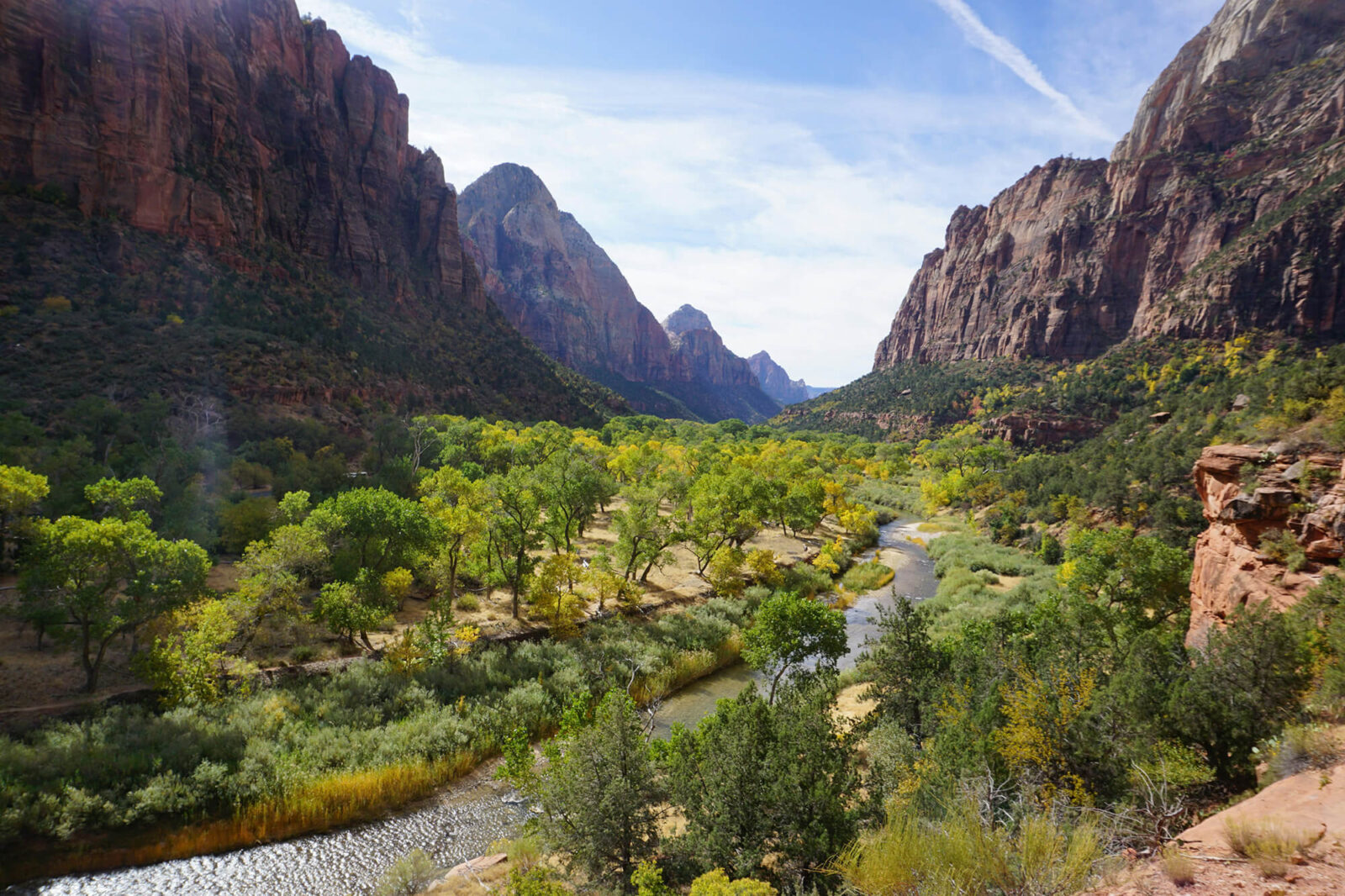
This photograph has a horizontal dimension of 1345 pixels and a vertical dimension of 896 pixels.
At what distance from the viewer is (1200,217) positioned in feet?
340

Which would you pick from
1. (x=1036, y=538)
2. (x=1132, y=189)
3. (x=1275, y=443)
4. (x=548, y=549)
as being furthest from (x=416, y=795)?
(x=1132, y=189)

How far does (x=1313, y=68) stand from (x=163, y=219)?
185 m

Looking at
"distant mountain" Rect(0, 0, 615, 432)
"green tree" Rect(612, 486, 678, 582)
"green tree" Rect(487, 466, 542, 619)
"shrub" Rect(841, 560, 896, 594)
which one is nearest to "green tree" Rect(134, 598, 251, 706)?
"green tree" Rect(487, 466, 542, 619)

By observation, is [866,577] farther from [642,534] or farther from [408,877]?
[408,877]

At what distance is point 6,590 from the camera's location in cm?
2169

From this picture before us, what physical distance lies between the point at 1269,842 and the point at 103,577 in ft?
88.3

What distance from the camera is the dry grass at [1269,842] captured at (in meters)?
5.64

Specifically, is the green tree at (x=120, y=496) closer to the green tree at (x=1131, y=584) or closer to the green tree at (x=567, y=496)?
the green tree at (x=567, y=496)

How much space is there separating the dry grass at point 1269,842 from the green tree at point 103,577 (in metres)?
25.4

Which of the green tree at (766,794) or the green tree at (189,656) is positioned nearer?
the green tree at (766,794)

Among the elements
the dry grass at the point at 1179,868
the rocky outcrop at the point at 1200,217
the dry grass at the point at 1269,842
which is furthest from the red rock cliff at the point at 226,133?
the rocky outcrop at the point at 1200,217

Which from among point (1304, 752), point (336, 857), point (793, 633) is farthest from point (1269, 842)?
point (336, 857)

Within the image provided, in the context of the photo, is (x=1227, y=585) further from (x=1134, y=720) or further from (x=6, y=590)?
(x=6, y=590)

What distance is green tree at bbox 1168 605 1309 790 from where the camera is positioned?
10430 mm
